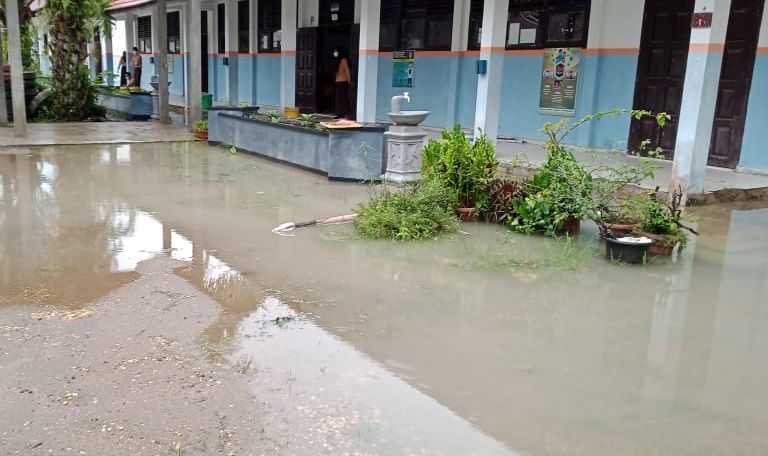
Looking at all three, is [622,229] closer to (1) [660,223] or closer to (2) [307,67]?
(1) [660,223]

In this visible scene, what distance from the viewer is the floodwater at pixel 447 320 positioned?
3.25 m

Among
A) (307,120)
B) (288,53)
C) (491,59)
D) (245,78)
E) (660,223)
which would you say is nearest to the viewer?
(660,223)

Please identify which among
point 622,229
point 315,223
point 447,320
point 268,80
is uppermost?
point 268,80

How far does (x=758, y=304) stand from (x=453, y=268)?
236cm

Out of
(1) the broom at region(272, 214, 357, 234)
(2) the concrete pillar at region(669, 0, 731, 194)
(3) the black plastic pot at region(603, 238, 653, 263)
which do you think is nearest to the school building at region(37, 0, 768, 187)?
(2) the concrete pillar at region(669, 0, 731, 194)

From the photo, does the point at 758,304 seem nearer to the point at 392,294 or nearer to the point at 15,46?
the point at 392,294

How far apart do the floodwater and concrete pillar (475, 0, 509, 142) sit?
138 inches

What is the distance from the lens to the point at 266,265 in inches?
222

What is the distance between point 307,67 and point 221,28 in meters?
6.21

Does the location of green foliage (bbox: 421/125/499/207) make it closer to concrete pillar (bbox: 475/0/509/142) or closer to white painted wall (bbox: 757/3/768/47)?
concrete pillar (bbox: 475/0/509/142)

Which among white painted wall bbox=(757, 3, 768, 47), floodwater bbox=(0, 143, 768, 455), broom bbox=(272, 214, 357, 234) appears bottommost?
floodwater bbox=(0, 143, 768, 455)

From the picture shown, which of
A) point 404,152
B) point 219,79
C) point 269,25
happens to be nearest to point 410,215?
point 404,152

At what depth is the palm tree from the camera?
14992 mm

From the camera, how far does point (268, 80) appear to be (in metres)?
20.3
